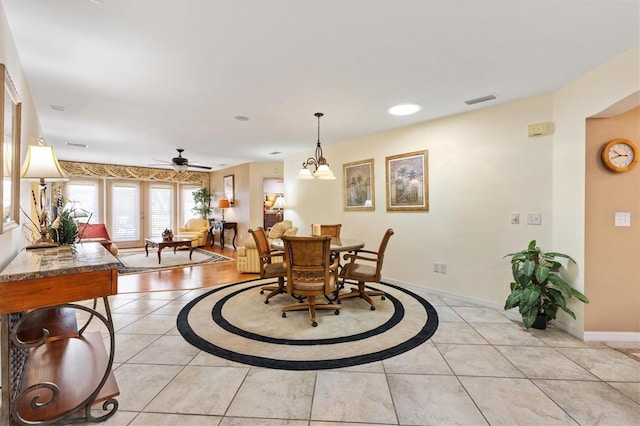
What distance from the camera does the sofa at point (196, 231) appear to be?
24.9 ft

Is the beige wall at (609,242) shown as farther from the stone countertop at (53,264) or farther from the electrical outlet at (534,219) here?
the stone countertop at (53,264)

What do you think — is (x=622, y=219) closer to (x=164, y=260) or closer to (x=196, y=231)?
(x=164, y=260)

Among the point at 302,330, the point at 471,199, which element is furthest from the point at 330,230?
the point at 471,199

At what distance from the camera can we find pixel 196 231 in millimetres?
8016

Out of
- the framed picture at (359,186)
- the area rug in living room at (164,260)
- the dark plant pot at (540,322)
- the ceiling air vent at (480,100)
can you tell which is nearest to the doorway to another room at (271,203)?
the area rug in living room at (164,260)

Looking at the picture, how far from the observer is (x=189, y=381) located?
76.4 inches

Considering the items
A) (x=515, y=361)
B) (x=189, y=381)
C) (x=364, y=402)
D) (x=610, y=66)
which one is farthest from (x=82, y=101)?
(x=610, y=66)

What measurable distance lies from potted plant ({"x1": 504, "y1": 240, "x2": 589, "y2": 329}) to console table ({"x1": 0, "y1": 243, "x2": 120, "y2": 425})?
10.9ft

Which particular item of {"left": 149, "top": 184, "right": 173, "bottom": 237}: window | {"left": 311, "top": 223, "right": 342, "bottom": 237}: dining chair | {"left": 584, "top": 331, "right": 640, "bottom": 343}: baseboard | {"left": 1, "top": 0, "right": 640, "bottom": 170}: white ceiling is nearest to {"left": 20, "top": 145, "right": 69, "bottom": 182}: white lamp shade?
{"left": 1, "top": 0, "right": 640, "bottom": 170}: white ceiling

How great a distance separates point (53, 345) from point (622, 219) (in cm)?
487

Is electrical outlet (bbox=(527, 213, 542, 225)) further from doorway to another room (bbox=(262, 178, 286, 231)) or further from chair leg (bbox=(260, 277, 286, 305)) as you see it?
doorway to another room (bbox=(262, 178, 286, 231))

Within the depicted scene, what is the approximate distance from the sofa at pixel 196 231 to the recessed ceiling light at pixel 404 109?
6103mm

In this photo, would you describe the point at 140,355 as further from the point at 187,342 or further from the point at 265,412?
the point at 265,412

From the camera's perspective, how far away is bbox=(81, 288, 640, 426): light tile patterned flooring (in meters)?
1.61
